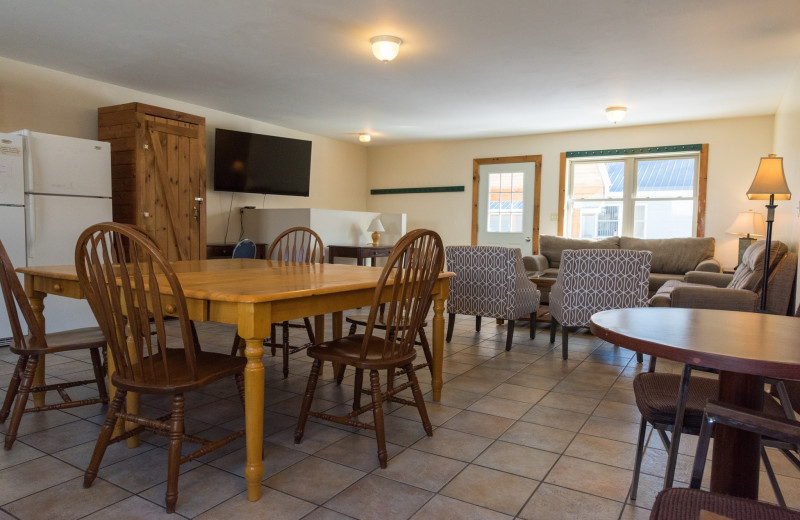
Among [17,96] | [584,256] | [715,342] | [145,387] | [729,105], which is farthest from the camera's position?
[729,105]

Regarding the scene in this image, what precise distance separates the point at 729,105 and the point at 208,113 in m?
5.68

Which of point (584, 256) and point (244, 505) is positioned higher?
point (584, 256)

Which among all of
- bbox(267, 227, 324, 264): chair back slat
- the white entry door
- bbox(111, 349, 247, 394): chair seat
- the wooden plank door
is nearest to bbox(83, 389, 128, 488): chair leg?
bbox(111, 349, 247, 394): chair seat

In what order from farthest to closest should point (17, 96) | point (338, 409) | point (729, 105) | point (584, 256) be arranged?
point (729, 105)
point (17, 96)
point (584, 256)
point (338, 409)

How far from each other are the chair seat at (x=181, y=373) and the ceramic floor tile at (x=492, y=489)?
89cm

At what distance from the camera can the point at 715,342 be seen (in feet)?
4.01

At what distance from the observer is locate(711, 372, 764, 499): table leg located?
1348 millimetres

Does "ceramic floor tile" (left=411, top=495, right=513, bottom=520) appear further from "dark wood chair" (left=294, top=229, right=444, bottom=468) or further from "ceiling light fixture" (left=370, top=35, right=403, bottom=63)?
"ceiling light fixture" (left=370, top=35, right=403, bottom=63)

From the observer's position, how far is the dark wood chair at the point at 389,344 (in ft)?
6.49

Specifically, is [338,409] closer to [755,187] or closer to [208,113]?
[755,187]

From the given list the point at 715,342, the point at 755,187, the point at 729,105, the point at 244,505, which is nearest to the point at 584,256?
the point at 755,187

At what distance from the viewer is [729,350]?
3.74ft

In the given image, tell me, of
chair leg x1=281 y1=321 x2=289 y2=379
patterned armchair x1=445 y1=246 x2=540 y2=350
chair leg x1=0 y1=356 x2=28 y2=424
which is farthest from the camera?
patterned armchair x1=445 y1=246 x2=540 y2=350

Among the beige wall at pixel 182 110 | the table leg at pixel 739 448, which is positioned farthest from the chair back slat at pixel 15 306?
the beige wall at pixel 182 110
